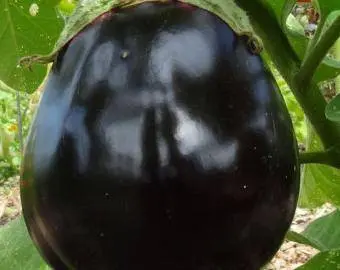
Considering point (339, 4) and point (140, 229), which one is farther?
point (339, 4)

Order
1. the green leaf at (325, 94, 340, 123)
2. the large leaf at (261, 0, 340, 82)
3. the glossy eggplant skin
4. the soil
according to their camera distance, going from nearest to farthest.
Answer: the glossy eggplant skin → the green leaf at (325, 94, 340, 123) → the large leaf at (261, 0, 340, 82) → the soil

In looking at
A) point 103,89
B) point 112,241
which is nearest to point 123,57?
point 103,89

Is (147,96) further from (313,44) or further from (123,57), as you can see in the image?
(313,44)

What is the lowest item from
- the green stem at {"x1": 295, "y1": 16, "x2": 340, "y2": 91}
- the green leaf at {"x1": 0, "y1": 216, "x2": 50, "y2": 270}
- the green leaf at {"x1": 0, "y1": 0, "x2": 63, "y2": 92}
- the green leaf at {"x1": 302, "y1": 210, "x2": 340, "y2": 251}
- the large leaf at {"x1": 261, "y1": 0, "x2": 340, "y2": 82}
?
the green leaf at {"x1": 302, "y1": 210, "x2": 340, "y2": 251}

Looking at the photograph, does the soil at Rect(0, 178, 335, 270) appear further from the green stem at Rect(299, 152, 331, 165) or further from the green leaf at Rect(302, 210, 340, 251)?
the green stem at Rect(299, 152, 331, 165)

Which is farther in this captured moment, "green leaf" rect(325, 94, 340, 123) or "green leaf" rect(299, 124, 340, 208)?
"green leaf" rect(299, 124, 340, 208)

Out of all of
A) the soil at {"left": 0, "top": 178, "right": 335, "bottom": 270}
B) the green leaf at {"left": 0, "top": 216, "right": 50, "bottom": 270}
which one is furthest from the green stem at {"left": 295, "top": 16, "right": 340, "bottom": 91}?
the soil at {"left": 0, "top": 178, "right": 335, "bottom": 270}

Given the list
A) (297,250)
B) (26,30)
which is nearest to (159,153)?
(26,30)
